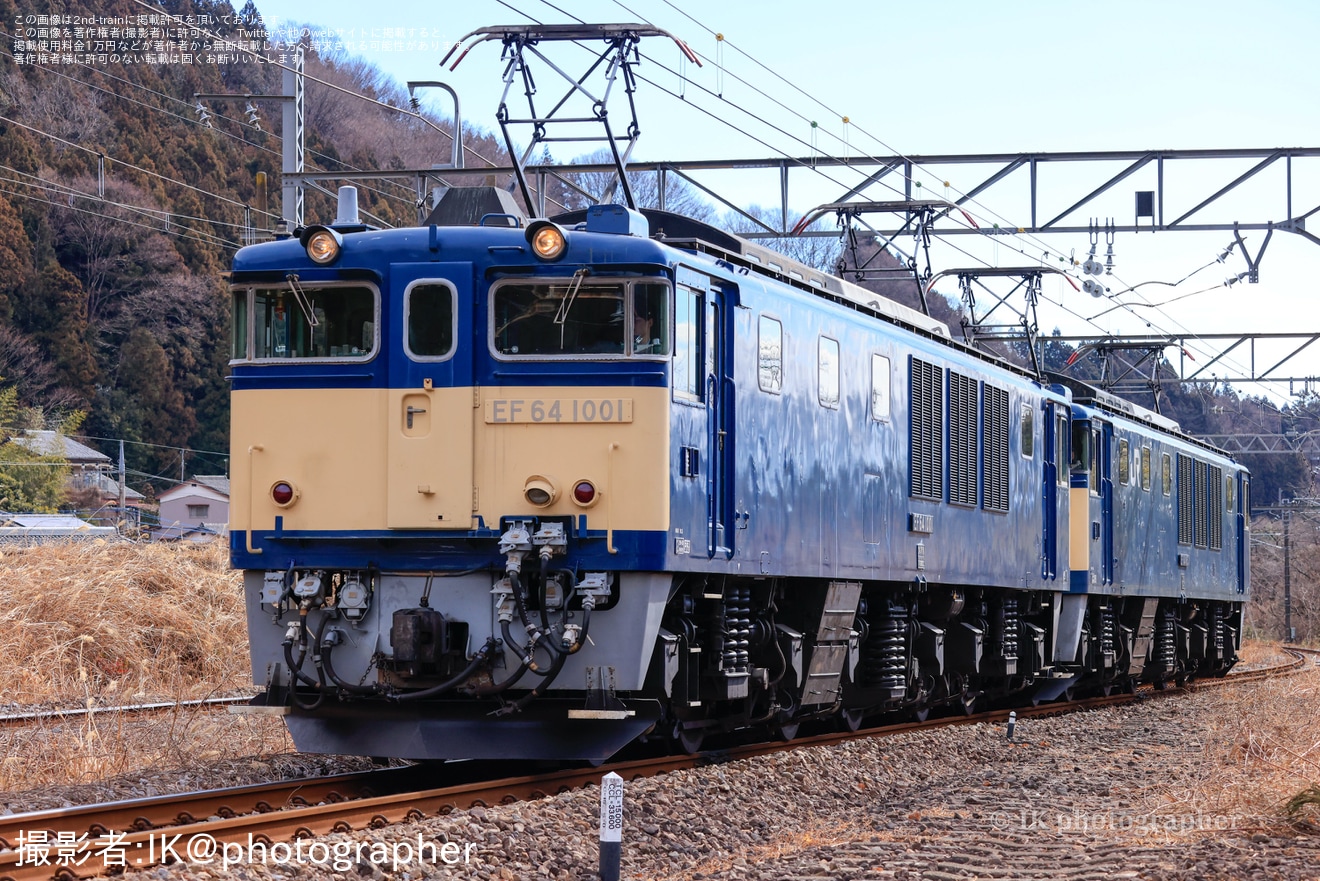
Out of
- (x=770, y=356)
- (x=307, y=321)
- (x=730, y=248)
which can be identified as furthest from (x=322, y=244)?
(x=770, y=356)

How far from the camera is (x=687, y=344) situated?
11109mm

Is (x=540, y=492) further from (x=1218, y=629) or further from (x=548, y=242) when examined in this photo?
(x=1218, y=629)

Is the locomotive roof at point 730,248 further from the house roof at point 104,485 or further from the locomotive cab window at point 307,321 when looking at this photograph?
the house roof at point 104,485

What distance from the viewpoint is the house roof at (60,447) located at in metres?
50.2

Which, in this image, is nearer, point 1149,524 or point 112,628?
point 112,628

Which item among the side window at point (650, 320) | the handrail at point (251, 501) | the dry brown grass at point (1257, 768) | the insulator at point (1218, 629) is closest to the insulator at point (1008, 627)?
the dry brown grass at point (1257, 768)

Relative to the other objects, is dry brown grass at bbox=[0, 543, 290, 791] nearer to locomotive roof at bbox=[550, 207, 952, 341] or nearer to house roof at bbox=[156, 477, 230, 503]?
locomotive roof at bbox=[550, 207, 952, 341]

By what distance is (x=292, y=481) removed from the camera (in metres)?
10.8

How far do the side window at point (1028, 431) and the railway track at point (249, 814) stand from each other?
762cm

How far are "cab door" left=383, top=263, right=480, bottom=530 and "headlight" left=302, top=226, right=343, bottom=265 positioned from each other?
1.42 ft

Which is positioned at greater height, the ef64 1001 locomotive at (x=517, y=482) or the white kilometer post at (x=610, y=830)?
the ef64 1001 locomotive at (x=517, y=482)

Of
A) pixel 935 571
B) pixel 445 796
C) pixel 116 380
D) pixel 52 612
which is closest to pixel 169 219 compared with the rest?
pixel 116 380

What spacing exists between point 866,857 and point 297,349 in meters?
5.16

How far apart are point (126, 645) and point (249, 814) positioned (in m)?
11.3
